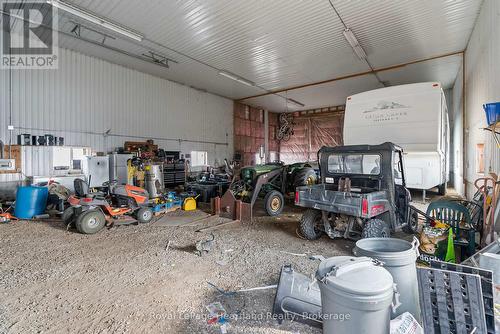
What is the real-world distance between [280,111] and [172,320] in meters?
16.2

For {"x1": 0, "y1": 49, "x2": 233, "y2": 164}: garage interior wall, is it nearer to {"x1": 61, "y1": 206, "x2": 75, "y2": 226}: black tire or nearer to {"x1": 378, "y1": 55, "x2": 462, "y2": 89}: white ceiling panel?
{"x1": 61, "y1": 206, "x2": 75, "y2": 226}: black tire

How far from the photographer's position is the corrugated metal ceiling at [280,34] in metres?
5.51

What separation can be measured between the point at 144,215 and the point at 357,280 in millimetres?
4846

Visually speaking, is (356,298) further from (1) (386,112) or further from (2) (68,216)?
(1) (386,112)

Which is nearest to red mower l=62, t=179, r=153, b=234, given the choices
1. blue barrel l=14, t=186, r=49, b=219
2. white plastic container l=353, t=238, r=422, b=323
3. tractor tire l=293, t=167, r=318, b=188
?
blue barrel l=14, t=186, r=49, b=219

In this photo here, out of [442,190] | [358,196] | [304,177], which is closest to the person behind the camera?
[358,196]

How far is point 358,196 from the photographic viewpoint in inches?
133

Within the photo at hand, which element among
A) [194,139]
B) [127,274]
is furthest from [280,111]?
[127,274]

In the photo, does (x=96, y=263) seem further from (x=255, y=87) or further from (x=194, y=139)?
(x=255, y=87)

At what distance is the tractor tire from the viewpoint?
6.70 meters

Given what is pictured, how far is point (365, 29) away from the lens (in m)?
6.48

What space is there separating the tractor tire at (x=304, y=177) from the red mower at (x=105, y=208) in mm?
3824

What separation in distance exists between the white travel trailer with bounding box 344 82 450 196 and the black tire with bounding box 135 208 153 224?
5.74m

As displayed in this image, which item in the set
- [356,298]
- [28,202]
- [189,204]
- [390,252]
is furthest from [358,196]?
[28,202]
